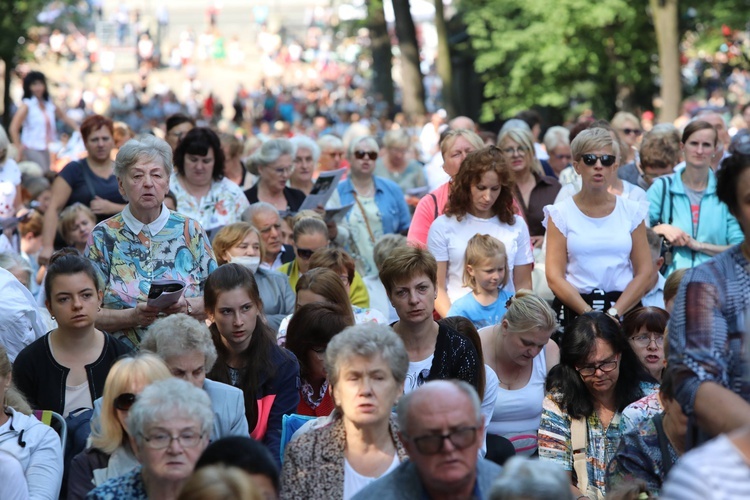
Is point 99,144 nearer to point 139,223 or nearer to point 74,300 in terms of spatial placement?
point 139,223

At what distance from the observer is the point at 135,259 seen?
23.2ft

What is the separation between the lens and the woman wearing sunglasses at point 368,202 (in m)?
11.1

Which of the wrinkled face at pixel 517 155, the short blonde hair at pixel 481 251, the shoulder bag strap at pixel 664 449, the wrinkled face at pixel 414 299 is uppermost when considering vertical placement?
the wrinkled face at pixel 517 155

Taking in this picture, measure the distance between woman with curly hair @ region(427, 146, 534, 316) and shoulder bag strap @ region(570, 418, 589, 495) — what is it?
2.08 m

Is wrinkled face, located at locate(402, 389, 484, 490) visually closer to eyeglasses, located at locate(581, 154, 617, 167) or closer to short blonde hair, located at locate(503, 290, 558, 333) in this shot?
short blonde hair, located at locate(503, 290, 558, 333)

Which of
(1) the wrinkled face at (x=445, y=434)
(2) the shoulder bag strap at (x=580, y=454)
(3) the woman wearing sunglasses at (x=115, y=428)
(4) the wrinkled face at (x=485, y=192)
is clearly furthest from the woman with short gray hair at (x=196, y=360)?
(4) the wrinkled face at (x=485, y=192)

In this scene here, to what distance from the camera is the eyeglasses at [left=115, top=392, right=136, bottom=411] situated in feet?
18.0

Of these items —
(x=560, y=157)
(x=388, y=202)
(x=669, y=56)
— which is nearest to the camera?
(x=388, y=202)

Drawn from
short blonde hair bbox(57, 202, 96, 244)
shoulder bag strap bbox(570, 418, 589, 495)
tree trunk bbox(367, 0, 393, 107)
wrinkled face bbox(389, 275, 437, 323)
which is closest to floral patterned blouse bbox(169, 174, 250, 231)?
short blonde hair bbox(57, 202, 96, 244)

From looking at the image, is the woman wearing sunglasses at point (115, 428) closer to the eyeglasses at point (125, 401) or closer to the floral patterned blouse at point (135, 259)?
the eyeglasses at point (125, 401)

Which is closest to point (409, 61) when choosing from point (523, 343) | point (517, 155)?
point (517, 155)

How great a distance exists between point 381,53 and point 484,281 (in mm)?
20235

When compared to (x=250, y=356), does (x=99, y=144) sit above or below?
above

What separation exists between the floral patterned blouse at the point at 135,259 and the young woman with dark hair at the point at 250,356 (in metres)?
0.38
